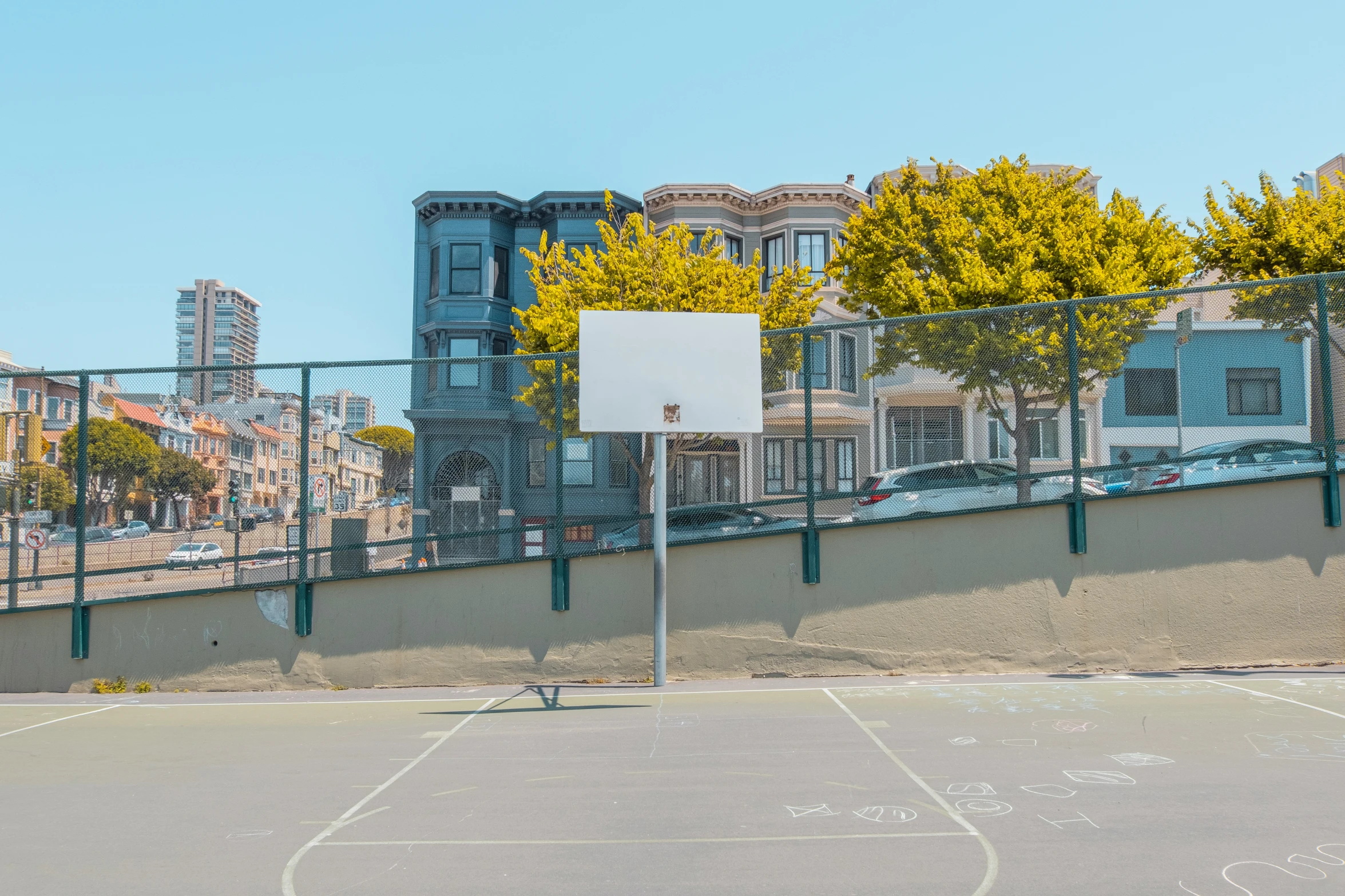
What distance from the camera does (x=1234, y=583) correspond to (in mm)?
9977

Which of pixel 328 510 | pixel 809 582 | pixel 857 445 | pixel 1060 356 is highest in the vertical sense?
pixel 1060 356

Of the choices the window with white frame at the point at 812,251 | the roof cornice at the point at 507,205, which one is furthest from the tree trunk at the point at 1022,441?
the roof cornice at the point at 507,205

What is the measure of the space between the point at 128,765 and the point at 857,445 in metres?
7.53

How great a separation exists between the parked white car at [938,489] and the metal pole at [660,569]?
218cm

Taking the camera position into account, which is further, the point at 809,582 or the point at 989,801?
the point at 809,582

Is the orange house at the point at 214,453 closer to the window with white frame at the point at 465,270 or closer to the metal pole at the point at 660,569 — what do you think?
the metal pole at the point at 660,569

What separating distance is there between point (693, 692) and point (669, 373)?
134 inches

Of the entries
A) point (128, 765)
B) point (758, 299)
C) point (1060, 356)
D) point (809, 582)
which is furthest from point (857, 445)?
point (758, 299)

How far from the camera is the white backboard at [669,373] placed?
10070 millimetres

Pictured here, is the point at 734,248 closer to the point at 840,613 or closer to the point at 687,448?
the point at 687,448

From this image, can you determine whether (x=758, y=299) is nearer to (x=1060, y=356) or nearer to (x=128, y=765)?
(x=1060, y=356)

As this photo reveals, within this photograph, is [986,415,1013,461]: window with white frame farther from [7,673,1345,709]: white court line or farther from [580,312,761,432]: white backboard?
[580,312,761,432]: white backboard

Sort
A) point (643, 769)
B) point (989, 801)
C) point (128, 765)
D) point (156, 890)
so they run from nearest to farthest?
point (156, 890) < point (989, 801) < point (643, 769) < point (128, 765)

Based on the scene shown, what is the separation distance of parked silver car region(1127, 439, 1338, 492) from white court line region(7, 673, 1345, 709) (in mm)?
2084
